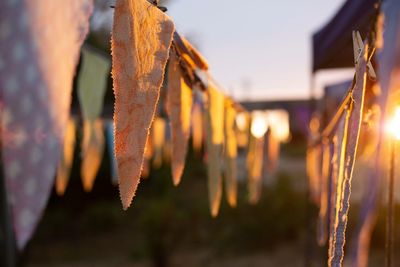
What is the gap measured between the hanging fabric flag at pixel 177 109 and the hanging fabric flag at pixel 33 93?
0.30m

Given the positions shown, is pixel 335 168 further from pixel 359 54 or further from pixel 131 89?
pixel 131 89

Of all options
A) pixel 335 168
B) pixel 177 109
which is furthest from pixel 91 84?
pixel 335 168

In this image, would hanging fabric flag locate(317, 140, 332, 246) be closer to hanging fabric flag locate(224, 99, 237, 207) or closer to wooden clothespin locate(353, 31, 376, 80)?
hanging fabric flag locate(224, 99, 237, 207)

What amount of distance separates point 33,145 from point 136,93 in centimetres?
73

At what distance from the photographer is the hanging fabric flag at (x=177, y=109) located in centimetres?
190

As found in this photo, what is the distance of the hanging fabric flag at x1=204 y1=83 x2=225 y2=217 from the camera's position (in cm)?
243

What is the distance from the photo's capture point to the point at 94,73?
3150 mm

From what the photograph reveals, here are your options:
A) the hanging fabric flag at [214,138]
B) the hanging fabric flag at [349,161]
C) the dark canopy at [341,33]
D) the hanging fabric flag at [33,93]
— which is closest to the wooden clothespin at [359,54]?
the hanging fabric flag at [349,161]

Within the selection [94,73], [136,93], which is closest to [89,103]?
[94,73]

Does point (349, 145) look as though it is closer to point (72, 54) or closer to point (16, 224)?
point (72, 54)

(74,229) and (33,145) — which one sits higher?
(33,145)

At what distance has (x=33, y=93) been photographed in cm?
187

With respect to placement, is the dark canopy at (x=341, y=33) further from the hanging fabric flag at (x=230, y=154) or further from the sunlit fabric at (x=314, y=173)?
the sunlit fabric at (x=314, y=173)

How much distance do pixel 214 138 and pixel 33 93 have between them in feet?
2.81
